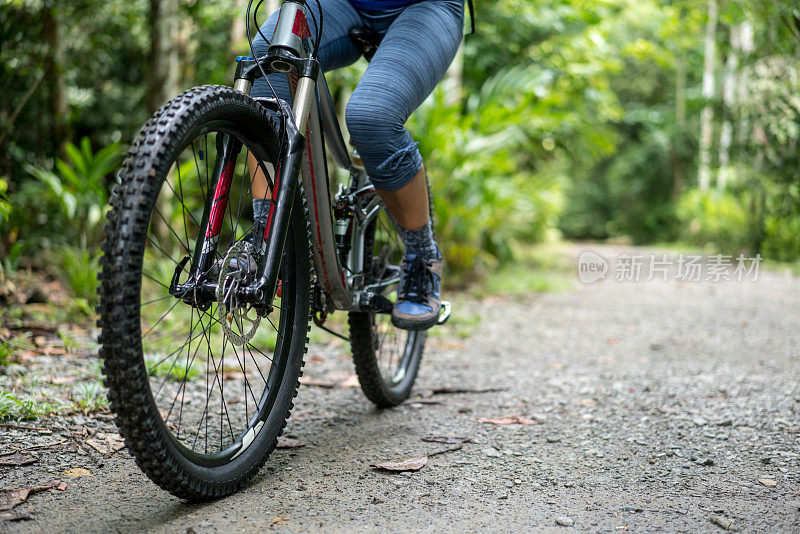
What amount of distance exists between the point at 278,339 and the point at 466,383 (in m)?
1.42

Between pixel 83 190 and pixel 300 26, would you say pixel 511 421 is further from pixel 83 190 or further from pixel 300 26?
pixel 83 190

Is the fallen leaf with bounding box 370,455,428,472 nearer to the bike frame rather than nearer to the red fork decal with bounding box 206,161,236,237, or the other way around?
the bike frame

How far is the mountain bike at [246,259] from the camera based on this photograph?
4.42 feet

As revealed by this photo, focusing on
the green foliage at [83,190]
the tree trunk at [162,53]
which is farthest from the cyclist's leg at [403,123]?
the tree trunk at [162,53]

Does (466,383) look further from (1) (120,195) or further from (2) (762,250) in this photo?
(2) (762,250)

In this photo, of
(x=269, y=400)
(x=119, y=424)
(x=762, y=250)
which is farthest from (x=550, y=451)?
(x=762, y=250)

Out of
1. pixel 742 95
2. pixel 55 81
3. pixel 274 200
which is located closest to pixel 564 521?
pixel 274 200

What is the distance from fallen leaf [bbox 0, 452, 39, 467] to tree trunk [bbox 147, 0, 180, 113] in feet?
13.1

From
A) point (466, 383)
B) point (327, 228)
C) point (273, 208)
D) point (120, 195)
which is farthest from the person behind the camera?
point (466, 383)

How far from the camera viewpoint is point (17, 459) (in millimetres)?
1882

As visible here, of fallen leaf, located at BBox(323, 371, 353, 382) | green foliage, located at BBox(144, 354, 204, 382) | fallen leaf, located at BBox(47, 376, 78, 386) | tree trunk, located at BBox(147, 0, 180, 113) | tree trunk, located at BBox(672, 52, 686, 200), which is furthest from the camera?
tree trunk, located at BBox(672, 52, 686, 200)

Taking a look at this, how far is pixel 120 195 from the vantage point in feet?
4.39

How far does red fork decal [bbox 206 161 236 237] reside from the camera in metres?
1.62

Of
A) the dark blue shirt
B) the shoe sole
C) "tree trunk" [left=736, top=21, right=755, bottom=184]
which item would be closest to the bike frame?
the shoe sole
